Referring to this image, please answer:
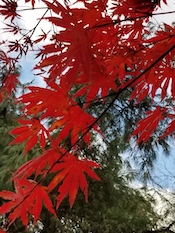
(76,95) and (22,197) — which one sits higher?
(76,95)

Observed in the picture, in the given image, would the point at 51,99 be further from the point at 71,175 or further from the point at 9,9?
the point at 9,9

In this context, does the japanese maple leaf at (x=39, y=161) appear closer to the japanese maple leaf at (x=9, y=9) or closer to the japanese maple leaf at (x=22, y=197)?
the japanese maple leaf at (x=22, y=197)

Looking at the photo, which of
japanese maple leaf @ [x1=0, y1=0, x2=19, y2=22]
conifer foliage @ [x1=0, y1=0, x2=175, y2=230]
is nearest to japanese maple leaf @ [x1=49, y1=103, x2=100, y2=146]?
conifer foliage @ [x1=0, y1=0, x2=175, y2=230]

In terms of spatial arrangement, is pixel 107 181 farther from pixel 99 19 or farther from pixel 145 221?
pixel 99 19

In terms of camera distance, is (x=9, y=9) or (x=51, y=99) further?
(x=9, y=9)

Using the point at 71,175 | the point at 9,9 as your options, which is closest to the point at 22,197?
the point at 71,175

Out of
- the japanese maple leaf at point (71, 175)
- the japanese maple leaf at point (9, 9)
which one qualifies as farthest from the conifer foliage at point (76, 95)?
the japanese maple leaf at point (9, 9)

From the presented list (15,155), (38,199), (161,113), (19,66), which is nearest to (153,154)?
(15,155)

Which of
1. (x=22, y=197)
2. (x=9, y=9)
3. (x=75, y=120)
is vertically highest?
(x=9, y=9)

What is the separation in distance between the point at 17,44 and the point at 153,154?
136 cm

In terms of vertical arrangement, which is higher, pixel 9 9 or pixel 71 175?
pixel 9 9

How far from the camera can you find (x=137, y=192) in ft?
8.77

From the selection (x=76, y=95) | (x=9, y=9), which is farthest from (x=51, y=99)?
(x=9, y=9)

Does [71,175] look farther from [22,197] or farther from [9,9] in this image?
[9,9]
